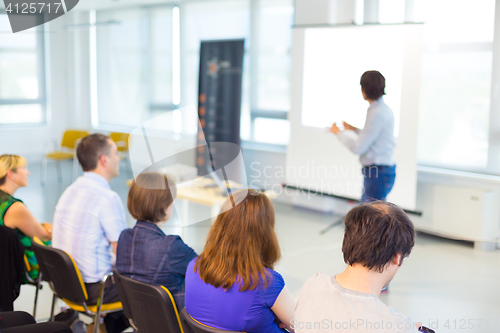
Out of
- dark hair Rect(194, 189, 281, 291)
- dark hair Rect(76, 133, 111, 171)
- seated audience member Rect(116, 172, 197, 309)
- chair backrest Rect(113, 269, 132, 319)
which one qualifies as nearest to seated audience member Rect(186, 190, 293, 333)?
dark hair Rect(194, 189, 281, 291)

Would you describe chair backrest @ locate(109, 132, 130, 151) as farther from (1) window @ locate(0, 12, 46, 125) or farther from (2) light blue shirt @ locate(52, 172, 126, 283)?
(2) light blue shirt @ locate(52, 172, 126, 283)

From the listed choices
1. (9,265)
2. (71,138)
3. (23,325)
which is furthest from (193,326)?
(71,138)

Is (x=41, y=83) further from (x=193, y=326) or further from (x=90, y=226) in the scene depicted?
(x=193, y=326)

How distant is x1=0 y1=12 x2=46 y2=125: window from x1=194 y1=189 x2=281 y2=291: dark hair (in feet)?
25.5

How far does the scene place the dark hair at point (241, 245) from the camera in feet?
4.56

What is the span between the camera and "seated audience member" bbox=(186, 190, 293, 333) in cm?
138

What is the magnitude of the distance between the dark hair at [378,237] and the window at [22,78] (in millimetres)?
8188

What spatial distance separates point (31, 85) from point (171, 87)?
2.84 metres

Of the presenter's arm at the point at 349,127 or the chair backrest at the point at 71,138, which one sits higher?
the presenter's arm at the point at 349,127

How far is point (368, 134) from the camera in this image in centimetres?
252

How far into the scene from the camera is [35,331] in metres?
1.78

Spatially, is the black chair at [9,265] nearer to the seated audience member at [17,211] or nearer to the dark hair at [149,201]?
the seated audience member at [17,211]

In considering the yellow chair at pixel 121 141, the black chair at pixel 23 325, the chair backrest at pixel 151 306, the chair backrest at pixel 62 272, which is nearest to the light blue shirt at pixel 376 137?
the chair backrest at pixel 151 306

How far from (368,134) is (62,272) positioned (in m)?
1.65
